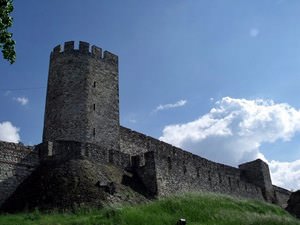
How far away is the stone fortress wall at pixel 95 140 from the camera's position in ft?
76.8

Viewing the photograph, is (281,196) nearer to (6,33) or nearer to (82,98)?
(82,98)

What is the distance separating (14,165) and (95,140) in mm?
6391

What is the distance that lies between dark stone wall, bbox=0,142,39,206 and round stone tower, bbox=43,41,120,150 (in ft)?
14.5

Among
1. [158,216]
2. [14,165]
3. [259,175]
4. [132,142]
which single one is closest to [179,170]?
[132,142]

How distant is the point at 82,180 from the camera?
21484 mm

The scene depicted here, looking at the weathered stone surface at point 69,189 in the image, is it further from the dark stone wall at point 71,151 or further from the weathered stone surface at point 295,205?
the weathered stone surface at point 295,205

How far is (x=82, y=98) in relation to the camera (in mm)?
28469

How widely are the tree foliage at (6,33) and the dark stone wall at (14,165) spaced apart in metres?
11.2

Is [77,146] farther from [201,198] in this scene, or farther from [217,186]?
[217,186]

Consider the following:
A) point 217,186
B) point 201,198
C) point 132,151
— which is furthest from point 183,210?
point 217,186

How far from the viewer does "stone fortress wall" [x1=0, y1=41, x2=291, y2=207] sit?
2341 cm

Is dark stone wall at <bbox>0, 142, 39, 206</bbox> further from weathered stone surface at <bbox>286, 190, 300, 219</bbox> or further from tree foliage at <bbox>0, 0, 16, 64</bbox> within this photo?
weathered stone surface at <bbox>286, 190, 300, 219</bbox>

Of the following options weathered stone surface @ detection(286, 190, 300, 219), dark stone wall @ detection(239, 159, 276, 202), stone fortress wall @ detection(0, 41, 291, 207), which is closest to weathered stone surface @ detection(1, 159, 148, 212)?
stone fortress wall @ detection(0, 41, 291, 207)

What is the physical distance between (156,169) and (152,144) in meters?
7.01
